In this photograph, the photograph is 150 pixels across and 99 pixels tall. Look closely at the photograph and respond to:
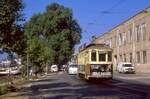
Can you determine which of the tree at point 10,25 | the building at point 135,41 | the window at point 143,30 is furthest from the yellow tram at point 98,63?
A: the window at point 143,30

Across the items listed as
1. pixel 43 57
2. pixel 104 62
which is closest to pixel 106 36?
pixel 43 57

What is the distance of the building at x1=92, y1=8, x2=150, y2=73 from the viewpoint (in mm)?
81938

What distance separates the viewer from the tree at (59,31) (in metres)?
111

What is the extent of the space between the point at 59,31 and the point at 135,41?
93.2ft

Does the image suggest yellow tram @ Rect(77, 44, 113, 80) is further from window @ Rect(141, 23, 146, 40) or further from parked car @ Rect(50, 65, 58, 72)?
parked car @ Rect(50, 65, 58, 72)

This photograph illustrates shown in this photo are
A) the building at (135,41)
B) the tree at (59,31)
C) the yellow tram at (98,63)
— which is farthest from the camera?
the tree at (59,31)

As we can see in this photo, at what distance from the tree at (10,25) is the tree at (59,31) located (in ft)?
264

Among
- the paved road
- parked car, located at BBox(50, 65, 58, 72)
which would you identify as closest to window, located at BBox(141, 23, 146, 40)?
parked car, located at BBox(50, 65, 58, 72)

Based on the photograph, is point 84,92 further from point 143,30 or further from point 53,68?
point 53,68

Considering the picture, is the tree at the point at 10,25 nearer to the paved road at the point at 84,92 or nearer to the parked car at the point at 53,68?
the paved road at the point at 84,92

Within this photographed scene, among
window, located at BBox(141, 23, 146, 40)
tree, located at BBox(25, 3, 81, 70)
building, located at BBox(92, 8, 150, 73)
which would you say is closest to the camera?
building, located at BBox(92, 8, 150, 73)

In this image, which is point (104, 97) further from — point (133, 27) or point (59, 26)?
point (59, 26)

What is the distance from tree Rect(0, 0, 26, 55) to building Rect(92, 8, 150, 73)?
52.5 m

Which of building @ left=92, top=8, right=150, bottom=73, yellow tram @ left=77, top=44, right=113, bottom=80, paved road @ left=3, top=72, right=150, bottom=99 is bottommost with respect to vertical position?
paved road @ left=3, top=72, right=150, bottom=99
